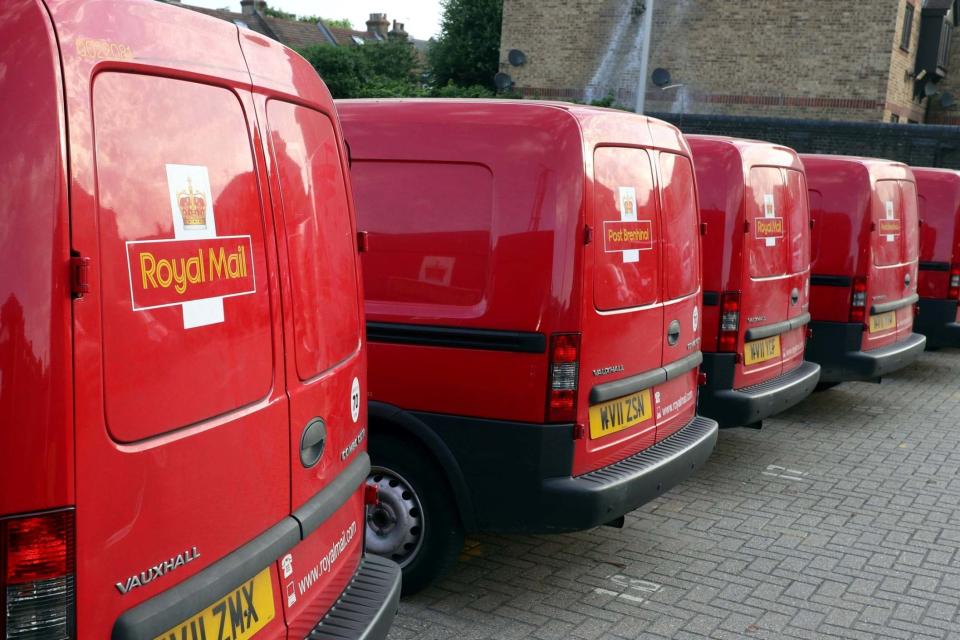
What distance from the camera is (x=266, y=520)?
2996 mm

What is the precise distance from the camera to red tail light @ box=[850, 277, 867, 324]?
9266 mm

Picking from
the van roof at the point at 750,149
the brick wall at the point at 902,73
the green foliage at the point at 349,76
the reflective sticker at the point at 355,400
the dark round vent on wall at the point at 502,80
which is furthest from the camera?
the green foliage at the point at 349,76

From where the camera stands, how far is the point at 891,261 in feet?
32.1

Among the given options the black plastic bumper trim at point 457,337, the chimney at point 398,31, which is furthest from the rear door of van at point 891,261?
the chimney at point 398,31

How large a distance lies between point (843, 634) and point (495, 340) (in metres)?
2.09

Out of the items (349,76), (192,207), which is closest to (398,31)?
(349,76)

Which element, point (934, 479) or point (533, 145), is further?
point (934, 479)

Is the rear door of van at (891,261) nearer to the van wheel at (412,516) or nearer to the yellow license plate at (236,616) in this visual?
the van wheel at (412,516)

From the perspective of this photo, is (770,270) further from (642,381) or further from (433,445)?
(433,445)

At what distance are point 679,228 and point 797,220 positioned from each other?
2655mm

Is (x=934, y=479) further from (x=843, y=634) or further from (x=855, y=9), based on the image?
(x=855, y=9)

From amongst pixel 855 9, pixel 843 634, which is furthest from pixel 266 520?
pixel 855 9

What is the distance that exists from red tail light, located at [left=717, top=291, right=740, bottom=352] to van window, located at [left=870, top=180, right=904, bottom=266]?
8.76 feet

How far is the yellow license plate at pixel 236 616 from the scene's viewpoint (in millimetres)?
2648
